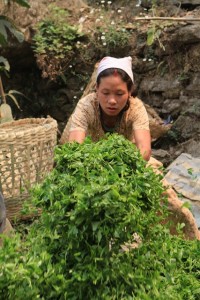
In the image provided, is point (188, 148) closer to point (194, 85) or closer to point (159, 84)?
point (194, 85)

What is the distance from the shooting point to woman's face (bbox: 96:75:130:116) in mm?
3373

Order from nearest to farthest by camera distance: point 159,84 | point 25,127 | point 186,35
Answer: point 25,127
point 186,35
point 159,84

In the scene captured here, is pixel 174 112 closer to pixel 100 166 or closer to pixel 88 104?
pixel 88 104

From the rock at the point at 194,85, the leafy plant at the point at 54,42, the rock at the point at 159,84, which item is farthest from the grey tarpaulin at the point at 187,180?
the leafy plant at the point at 54,42

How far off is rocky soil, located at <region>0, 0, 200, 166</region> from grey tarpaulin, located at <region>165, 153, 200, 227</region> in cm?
79

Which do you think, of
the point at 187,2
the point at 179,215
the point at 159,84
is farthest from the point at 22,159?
the point at 187,2

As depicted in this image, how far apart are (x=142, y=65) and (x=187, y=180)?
2.18 m

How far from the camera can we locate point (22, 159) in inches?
169

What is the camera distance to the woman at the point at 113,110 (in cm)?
339

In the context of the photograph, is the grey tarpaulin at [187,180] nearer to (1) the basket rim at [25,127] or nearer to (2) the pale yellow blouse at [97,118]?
(2) the pale yellow blouse at [97,118]

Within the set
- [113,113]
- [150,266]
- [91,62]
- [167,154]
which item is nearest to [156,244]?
[150,266]

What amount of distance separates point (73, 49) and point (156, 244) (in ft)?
16.7

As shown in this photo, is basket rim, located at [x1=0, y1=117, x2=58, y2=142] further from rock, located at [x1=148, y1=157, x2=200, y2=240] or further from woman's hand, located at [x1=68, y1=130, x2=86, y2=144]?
rock, located at [x1=148, y1=157, x2=200, y2=240]

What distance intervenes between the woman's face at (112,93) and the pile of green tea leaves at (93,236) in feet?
3.58
